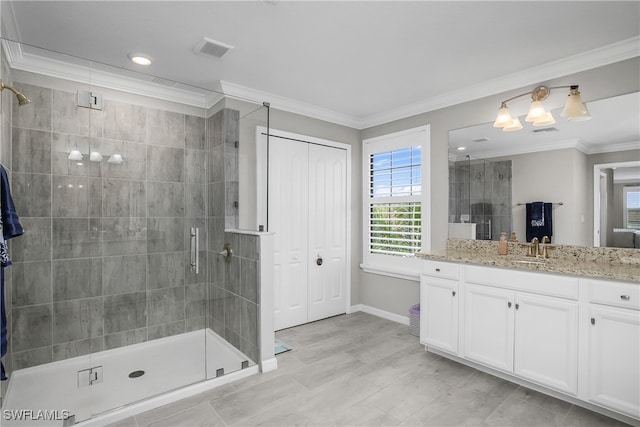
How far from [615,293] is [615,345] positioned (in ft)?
1.04

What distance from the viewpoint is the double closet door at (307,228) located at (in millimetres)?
3682

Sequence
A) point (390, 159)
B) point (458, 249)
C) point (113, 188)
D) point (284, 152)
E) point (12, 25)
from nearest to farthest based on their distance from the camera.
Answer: point (12, 25), point (113, 188), point (458, 249), point (284, 152), point (390, 159)

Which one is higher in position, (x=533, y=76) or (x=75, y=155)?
(x=533, y=76)

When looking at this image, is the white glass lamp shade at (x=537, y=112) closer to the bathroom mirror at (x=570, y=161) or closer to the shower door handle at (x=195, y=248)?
the bathroom mirror at (x=570, y=161)

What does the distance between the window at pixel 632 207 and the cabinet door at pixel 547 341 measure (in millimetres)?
871

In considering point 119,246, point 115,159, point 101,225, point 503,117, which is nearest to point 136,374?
point 119,246

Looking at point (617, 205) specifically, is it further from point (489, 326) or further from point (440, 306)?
point (440, 306)

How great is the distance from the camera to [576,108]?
2.59 metres

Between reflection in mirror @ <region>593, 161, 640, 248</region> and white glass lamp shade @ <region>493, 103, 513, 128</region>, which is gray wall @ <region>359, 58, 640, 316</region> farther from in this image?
white glass lamp shade @ <region>493, 103, 513, 128</region>

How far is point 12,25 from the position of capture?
2188mm

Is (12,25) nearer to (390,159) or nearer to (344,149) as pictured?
(344,149)

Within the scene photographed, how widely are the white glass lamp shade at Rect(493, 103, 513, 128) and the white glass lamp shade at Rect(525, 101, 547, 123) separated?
168mm

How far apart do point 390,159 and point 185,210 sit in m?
2.49

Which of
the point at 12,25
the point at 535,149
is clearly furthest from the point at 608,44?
the point at 12,25
